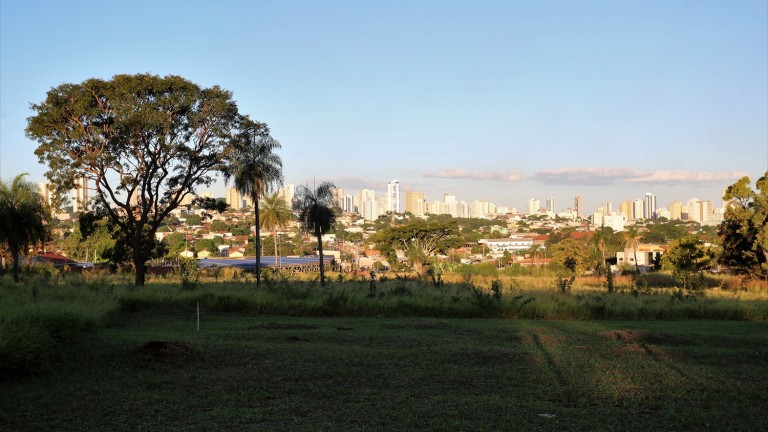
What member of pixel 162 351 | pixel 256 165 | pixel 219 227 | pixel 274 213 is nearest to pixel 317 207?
pixel 256 165

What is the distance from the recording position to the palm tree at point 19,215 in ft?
111

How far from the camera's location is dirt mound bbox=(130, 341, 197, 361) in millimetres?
10648

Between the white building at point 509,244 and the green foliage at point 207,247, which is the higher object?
the green foliage at point 207,247

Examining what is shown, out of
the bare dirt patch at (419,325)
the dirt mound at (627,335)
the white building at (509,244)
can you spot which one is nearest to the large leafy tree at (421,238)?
the bare dirt patch at (419,325)

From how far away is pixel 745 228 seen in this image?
44062 millimetres

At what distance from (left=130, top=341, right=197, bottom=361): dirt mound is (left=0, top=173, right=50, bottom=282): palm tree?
2569cm

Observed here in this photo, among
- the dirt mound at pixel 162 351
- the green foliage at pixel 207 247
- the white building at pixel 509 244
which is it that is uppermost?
the green foliage at pixel 207 247

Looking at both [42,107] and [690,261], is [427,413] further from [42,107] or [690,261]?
[690,261]

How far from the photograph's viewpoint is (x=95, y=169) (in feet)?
112

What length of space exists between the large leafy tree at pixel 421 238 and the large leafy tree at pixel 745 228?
117 ft

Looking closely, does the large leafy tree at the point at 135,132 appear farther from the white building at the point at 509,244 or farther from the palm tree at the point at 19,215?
the white building at the point at 509,244

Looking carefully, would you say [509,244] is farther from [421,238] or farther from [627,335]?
[627,335]

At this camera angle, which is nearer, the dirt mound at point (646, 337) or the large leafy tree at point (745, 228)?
the dirt mound at point (646, 337)

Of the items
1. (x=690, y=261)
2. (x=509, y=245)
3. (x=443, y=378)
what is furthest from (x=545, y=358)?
(x=509, y=245)
